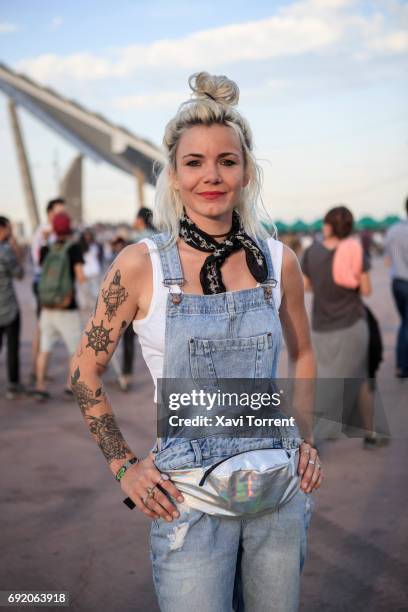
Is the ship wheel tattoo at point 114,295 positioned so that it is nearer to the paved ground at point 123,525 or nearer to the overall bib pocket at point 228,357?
the overall bib pocket at point 228,357

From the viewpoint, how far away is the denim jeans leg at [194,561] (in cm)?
191

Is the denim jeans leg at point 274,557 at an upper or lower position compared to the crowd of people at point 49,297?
lower

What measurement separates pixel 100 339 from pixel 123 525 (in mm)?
2620

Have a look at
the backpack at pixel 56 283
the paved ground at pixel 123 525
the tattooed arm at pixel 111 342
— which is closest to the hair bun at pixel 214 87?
the tattooed arm at pixel 111 342

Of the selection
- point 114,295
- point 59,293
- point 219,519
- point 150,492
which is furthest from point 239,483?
point 59,293

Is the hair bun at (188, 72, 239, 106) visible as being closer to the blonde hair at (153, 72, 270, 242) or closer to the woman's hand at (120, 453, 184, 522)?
the blonde hair at (153, 72, 270, 242)

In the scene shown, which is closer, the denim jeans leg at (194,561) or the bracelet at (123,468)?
the denim jeans leg at (194,561)

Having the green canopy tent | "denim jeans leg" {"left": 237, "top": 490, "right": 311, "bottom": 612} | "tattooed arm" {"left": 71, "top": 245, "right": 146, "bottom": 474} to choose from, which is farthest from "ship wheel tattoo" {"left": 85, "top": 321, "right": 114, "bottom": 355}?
the green canopy tent

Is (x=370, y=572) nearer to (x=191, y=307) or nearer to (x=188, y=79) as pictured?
(x=191, y=307)

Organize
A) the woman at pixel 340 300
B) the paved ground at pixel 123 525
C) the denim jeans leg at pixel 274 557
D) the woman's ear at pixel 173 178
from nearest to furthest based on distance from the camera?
the denim jeans leg at pixel 274 557, the woman's ear at pixel 173 178, the paved ground at pixel 123 525, the woman at pixel 340 300

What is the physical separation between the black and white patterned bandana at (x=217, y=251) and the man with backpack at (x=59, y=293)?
5.46 meters

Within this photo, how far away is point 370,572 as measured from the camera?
372 centimetres

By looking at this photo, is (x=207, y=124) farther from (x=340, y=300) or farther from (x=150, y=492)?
(x=340, y=300)

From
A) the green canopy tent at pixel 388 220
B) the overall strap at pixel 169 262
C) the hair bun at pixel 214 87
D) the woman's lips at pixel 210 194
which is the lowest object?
the overall strap at pixel 169 262
